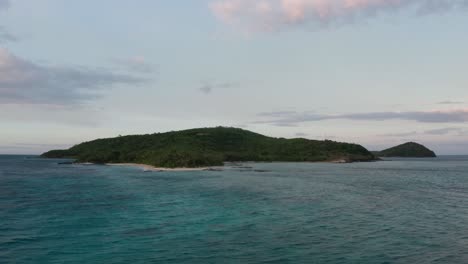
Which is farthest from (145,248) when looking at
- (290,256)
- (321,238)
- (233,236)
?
(321,238)

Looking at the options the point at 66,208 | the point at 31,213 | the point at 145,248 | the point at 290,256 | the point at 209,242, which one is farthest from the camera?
the point at 66,208

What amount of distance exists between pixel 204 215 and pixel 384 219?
2216 cm

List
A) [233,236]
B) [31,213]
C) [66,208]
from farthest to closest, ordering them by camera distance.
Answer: [66,208]
[31,213]
[233,236]

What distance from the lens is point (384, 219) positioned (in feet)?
166

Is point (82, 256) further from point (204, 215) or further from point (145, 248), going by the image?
point (204, 215)

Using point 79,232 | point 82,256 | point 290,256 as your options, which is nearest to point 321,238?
point 290,256

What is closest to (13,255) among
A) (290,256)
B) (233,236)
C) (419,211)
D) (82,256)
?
(82,256)

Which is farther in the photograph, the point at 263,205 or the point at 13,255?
the point at 263,205

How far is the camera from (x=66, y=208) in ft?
195

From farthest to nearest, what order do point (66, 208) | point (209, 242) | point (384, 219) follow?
1. point (66, 208)
2. point (384, 219)
3. point (209, 242)

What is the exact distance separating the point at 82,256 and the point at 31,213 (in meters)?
26.4

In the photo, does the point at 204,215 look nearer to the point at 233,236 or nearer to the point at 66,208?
the point at 233,236

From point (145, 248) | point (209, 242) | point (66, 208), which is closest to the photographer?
point (145, 248)

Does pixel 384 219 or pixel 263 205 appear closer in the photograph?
pixel 384 219
